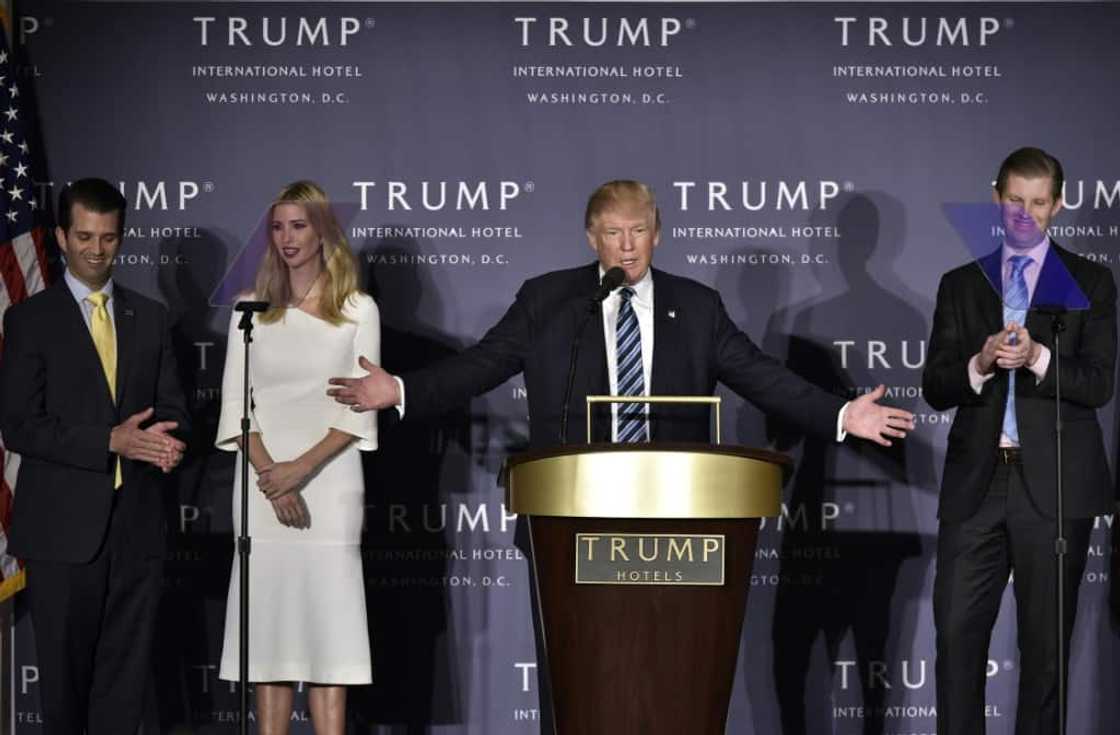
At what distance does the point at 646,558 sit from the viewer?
3.45m

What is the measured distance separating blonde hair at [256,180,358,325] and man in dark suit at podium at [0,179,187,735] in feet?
1.32

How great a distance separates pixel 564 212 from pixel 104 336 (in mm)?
1884

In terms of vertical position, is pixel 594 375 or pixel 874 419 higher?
pixel 594 375

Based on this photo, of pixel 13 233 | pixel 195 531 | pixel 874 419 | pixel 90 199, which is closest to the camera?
pixel 874 419

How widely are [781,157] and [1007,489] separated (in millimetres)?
1748

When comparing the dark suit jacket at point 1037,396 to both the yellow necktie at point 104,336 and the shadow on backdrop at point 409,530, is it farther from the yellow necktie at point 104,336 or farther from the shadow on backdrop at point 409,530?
the yellow necktie at point 104,336

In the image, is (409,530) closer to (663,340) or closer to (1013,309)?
(663,340)

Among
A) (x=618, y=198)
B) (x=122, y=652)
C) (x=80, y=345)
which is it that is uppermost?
(x=618, y=198)

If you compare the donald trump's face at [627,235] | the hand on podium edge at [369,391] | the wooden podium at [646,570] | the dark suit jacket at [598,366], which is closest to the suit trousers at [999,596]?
the dark suit jacket at [598,366]

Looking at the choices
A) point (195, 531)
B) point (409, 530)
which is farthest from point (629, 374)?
point (195, 531)

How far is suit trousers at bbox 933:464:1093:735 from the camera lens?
458 centimetres

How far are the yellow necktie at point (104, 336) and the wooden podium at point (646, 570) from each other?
1776 millimetres

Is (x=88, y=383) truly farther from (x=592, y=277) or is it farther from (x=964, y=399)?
(x=964, y=399)

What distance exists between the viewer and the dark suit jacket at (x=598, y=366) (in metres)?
4.42
